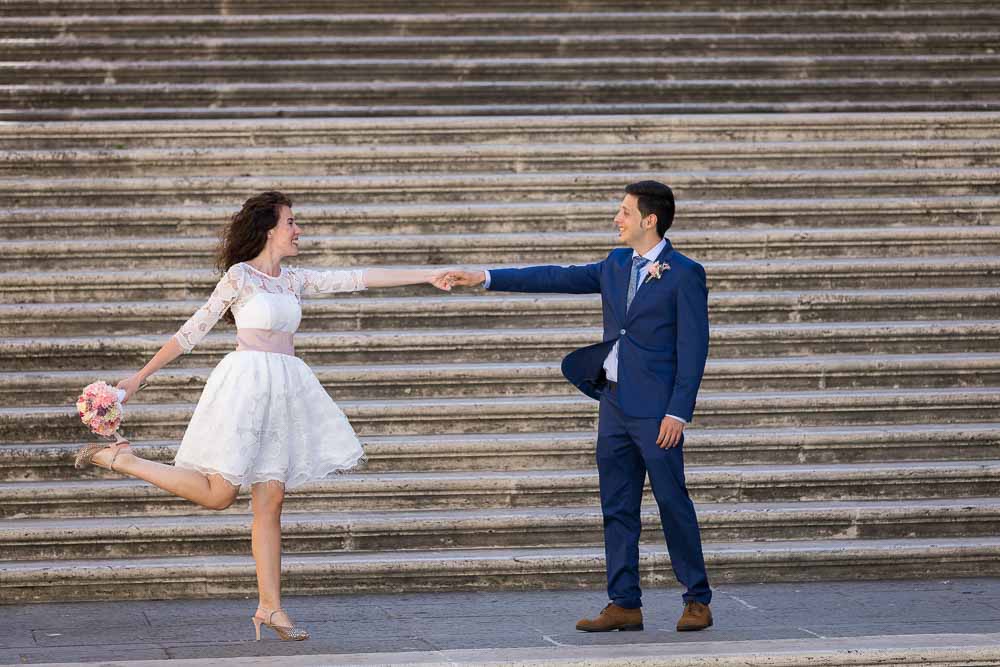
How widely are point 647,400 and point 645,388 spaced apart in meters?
0.05

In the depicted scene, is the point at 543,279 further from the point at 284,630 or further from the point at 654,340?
the point at 284,630

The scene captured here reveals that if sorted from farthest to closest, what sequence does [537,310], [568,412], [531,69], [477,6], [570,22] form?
[477,6]
[570,22]
[531,69]
[537,310]
[568,412]

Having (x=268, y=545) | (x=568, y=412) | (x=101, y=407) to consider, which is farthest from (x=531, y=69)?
(x=268, y=545)

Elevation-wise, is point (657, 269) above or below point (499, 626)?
above

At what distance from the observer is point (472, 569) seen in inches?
295

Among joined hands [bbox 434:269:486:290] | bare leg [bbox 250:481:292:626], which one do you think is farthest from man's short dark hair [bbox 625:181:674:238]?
bare leg [bbox 250:481:292:626]

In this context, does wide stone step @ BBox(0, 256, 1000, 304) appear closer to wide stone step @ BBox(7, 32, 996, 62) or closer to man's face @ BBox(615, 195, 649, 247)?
man's face @ BBox(615, 195, 649, 247)

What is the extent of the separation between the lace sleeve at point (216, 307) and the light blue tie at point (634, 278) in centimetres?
163

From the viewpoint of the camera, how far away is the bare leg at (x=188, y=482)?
609cm

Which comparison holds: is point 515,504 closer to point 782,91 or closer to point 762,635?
point 762,635

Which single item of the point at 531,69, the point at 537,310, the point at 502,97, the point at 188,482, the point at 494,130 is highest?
the point at 531,69

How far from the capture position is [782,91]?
38.7 ft

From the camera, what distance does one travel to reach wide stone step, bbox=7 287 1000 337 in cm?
895

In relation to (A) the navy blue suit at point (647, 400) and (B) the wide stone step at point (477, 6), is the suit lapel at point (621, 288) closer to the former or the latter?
(A) the navy blue suit at point (647, 400)
